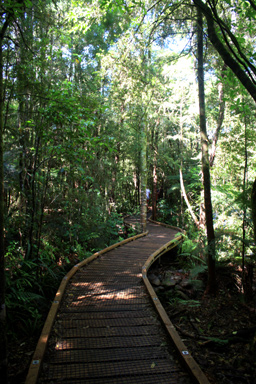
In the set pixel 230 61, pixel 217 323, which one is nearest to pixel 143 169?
pixel 217 323

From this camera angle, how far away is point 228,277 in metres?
7.02

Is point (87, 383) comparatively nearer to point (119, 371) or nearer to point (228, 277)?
point (119, 371)

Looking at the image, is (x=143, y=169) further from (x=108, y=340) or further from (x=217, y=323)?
(x=108, y=340)

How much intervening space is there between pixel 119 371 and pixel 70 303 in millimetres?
1991

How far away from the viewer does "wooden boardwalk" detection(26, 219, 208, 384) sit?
2.83 m

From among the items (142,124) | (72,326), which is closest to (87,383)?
(72,326)

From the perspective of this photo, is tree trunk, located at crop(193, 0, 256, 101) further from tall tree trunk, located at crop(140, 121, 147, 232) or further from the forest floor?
tall tree trunk, located at crop(140, 121, 147, 232)

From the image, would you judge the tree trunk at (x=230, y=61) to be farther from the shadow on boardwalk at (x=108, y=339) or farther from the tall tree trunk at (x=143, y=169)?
the tall tree trunk at (x=143, y=169)

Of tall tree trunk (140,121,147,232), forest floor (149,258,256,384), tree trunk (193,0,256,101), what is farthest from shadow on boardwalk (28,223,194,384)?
tall tree trunk (140,121,147,232)

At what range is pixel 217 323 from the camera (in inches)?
205

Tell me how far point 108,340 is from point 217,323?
9.33 ft

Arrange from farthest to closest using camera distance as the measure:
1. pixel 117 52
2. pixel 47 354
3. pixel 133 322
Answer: pixel 117 52, pixel 133 322, pixel 47 354

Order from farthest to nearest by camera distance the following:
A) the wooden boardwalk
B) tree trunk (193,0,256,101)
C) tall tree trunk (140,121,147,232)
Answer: tall tree trunk (140,121,147,232) → tree trunk (193,0,256,101) → the wooden boardwalk

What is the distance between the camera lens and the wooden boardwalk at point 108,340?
2.83 meters
